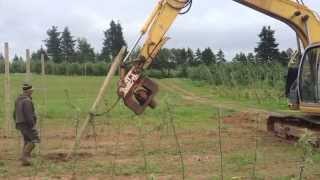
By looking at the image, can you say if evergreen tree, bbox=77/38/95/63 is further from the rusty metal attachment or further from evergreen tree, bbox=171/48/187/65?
the rusty metal attachment

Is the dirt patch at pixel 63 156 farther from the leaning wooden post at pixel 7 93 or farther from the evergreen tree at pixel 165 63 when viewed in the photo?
the evergreen tree at pixel 165 63

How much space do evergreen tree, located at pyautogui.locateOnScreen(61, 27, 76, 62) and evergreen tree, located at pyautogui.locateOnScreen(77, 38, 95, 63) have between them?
142 centimetres

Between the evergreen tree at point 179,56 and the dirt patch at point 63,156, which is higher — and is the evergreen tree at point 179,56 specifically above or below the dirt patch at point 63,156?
above

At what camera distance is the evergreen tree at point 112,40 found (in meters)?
109

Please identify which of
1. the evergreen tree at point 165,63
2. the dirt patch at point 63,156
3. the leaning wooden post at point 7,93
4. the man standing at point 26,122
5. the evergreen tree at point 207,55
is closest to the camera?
the man standing at point 26,122

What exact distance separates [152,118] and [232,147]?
25.3 ft

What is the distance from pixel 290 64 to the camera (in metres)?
17.2

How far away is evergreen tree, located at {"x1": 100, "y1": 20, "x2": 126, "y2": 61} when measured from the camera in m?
109

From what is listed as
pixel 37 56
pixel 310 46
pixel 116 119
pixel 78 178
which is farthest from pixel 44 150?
pixel 37 56

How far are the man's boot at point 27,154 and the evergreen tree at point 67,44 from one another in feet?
313

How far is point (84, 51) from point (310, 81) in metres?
95.8

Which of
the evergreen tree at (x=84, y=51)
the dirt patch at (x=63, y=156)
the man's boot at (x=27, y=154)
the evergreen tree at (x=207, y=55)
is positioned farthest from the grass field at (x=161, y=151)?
the evergreen tree at (x=84, y=51)

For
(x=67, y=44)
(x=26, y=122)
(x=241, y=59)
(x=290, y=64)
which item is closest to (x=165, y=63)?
(x=241, y=59)

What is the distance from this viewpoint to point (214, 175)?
11.6m
